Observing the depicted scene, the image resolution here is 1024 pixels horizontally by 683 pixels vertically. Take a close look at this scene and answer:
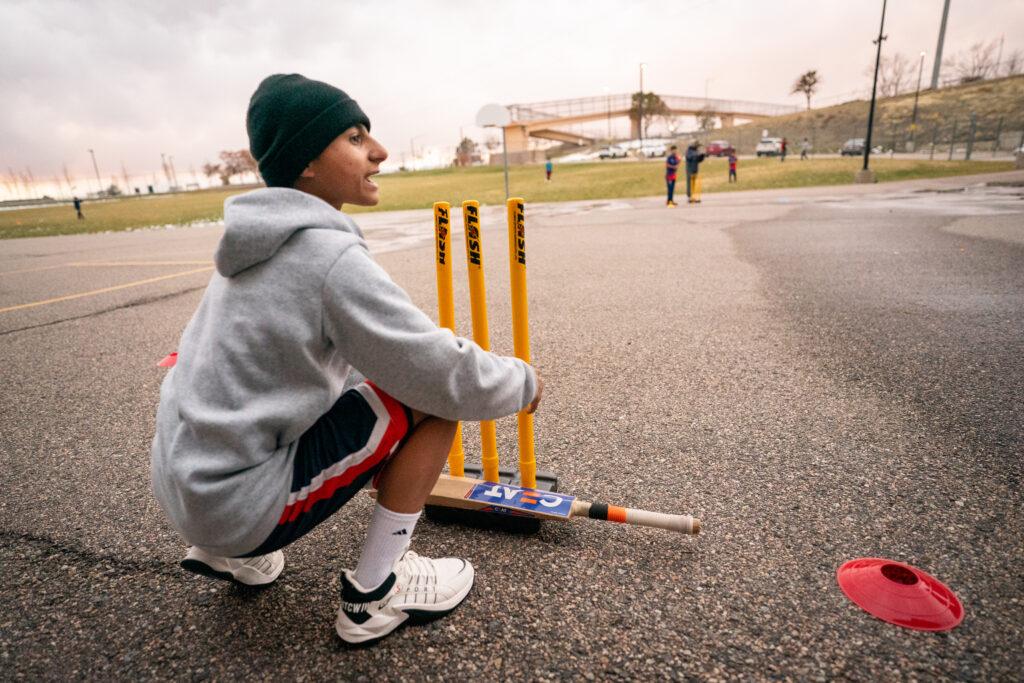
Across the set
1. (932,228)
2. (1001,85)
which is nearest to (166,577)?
(932,228)

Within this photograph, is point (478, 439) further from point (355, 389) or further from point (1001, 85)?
point (1001, 85)

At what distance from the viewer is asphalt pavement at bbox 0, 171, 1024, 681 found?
5.23ft

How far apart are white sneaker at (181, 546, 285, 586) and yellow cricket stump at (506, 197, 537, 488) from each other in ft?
3.12

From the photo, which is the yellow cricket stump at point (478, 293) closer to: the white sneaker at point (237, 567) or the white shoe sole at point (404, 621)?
the white shoe sole at point (404, 621)

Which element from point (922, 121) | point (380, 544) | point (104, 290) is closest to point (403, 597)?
point (380, 544)

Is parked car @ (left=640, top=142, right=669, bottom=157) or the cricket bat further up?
parked car @ (left=640, top=142, right=669, bottom=157)

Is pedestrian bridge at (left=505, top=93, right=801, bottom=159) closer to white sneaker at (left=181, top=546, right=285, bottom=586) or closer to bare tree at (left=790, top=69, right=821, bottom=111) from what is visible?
bare tree at (left=790, top=69, right=821, bottom=111)

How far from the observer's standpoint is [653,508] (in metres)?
2.26

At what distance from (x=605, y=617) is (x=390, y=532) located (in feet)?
2.32

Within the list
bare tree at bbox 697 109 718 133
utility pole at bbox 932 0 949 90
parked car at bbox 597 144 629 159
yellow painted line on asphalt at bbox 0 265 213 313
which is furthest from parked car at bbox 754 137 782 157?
yellow painted line on asphalt at bbox 0 265 213 313

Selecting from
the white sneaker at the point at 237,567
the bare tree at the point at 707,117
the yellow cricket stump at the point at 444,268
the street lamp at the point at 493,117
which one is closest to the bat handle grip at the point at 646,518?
the yellow cricket stump at the point at 444,268

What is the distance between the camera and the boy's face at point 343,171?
151cm

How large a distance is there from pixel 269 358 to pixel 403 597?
87 cm

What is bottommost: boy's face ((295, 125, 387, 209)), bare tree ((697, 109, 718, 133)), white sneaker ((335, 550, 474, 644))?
white sneaker ((335, 550, 474, 644))
